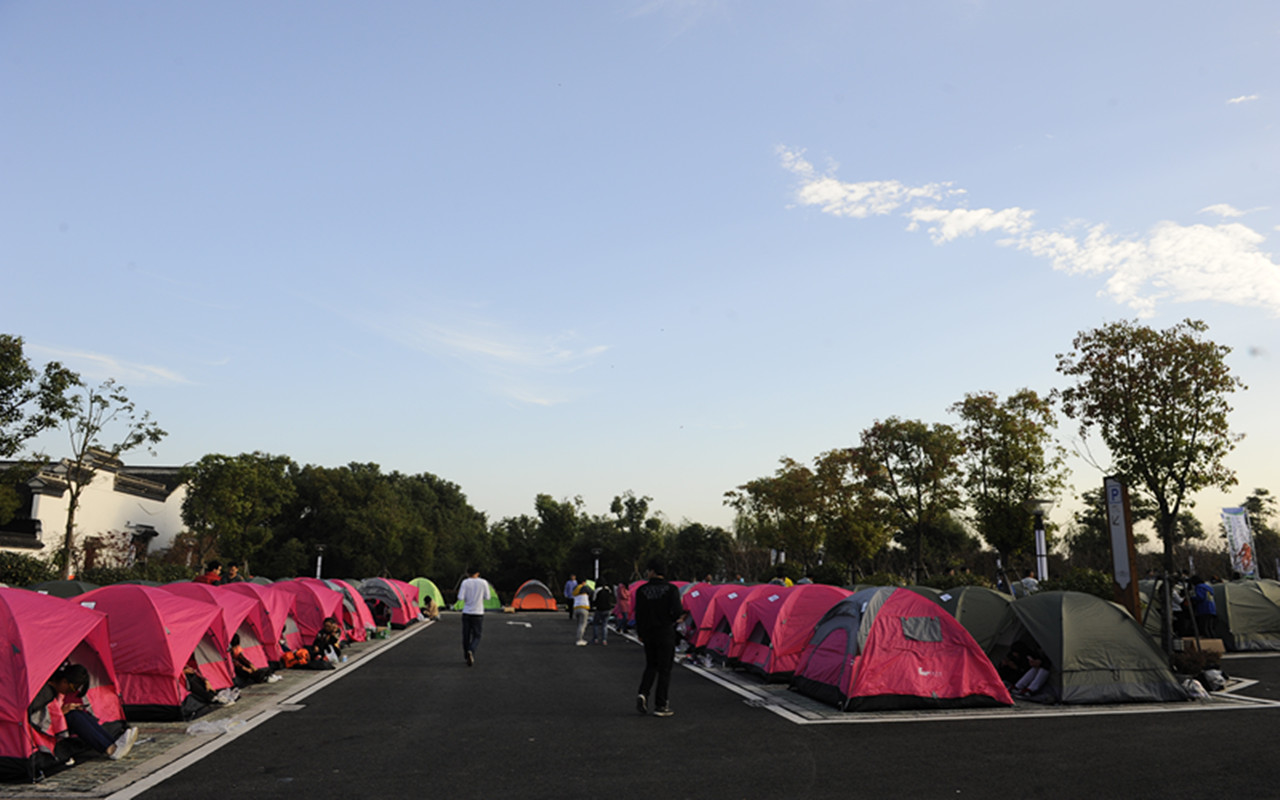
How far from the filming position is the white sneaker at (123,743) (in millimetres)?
7719

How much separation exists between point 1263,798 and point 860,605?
520cm

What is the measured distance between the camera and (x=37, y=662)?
7379mm

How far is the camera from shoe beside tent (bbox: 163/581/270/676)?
11633 millimetres

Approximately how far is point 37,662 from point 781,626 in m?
10.2

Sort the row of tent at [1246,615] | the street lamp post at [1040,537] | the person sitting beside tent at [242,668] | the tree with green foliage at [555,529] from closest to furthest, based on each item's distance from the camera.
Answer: the person sitting beside tent at [242,668] → the row of tent at [1246,615] → the street lamp post at [1040,537] → the tree with green foliage at [555,529]

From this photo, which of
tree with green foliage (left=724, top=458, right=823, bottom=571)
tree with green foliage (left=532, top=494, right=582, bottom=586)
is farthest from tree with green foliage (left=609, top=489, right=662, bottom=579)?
tree with green foliage (left=724, top=458, right=823, bottom=571)

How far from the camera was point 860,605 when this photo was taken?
11.5 meters

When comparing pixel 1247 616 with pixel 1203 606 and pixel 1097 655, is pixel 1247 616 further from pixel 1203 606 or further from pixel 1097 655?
pixel 1097 655

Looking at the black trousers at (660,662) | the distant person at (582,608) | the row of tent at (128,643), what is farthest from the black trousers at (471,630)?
the black trousers at (660,662)

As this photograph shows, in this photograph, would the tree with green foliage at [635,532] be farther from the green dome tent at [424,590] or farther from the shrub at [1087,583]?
the shrub at [1087,583]

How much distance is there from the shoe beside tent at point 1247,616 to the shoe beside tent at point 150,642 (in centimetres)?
2097

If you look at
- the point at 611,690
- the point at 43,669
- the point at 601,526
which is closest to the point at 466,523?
the point at 601,526

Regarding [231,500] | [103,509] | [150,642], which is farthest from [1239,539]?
[103,509]

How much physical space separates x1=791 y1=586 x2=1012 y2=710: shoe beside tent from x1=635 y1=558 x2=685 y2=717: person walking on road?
2342 millimetres
